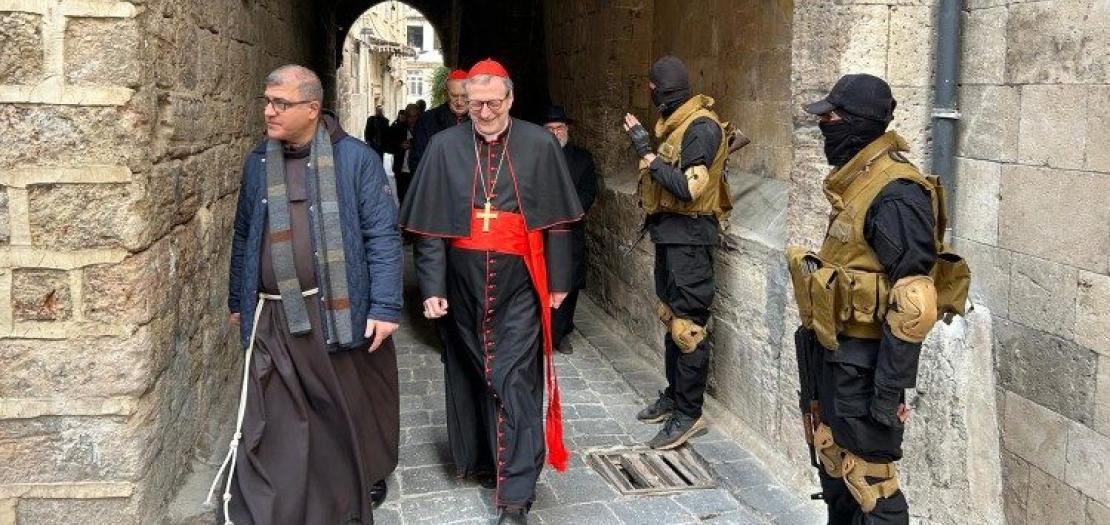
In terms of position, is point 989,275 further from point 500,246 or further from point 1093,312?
point 500,246

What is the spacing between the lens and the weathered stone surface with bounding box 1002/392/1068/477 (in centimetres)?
358

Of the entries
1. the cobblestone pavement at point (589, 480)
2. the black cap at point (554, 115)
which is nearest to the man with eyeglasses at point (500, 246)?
the cobblestone pavement at point (589, 480)

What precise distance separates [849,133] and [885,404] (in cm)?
87

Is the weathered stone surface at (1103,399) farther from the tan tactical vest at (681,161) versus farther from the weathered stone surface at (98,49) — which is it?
the weathered stone surface at (98,49)

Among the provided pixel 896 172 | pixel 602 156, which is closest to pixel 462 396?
pixel 896 172

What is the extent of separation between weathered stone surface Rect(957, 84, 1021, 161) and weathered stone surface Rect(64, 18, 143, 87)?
3260mm

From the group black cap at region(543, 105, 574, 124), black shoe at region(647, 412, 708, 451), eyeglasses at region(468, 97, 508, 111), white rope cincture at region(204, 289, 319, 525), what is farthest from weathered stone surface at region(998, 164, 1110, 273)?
black cap at region(543, 105, 574, 124)

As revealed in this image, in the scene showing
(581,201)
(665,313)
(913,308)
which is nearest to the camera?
(913,308)

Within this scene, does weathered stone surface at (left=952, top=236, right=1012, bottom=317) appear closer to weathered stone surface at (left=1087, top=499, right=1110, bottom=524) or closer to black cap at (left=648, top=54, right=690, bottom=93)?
weathered stone surface at (left=1087, top=499, right=1110, bottom=524)

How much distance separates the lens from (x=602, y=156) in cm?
832

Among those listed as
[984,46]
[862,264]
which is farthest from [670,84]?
[862,264]

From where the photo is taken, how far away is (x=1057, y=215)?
358cm

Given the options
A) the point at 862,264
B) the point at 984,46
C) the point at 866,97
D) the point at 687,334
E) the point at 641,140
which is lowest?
the point at 687,334

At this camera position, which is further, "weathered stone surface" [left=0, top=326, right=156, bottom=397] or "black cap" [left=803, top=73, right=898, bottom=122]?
"weathered stone surface" [left=0, top=326, right=156, bottom=397]
